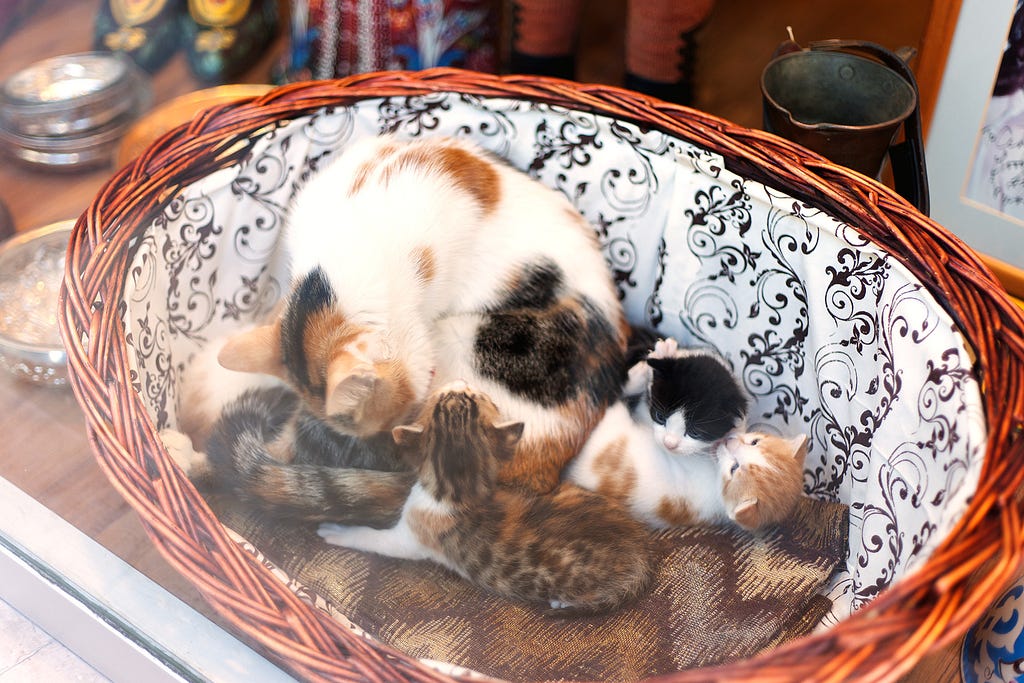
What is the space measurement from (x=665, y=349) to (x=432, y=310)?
32 centimetres

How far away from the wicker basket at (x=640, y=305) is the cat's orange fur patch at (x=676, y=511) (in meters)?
0.26

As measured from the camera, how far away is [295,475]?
39.4 inches

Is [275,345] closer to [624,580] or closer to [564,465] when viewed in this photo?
[564,465]

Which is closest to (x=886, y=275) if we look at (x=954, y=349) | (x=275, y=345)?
(x=954, y=349)

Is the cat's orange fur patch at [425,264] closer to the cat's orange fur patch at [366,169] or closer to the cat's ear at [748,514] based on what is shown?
the cat's orange fur patch at [366,169]

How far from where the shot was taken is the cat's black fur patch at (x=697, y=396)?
3.60 ft

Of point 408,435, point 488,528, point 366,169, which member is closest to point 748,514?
point 488,528

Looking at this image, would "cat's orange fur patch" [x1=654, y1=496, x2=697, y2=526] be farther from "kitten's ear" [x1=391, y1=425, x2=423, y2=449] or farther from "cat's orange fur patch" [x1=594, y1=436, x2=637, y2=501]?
"kitten's ear" [x1=391, y1=425, x2=423, y2=449]

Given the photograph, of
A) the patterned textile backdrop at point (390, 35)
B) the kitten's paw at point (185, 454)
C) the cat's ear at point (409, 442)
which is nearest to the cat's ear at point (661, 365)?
the cat's ear at point (409, 442)

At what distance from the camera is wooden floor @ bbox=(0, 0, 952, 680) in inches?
40.9

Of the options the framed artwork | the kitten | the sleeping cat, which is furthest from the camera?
the framed artwork

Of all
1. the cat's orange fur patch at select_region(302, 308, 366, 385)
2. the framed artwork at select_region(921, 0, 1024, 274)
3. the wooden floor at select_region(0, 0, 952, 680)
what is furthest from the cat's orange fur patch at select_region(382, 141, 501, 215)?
the framed artwork at select_region(921, 0, 1024, 274)

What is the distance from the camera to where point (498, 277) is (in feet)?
3.77

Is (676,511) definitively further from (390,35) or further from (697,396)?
(390,35)
